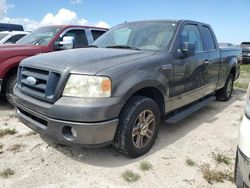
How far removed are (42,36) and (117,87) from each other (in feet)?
13.2

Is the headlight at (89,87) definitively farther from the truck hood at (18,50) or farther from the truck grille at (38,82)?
the truck hood at (18,50)

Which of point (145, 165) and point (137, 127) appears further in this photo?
point (137, 127)

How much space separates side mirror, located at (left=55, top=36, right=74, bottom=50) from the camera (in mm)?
5469

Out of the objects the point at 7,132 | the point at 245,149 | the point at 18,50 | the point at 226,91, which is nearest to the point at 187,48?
the point at 245,149

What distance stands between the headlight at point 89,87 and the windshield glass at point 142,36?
4.14 ft

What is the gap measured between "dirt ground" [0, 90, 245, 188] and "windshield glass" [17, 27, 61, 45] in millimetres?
2264

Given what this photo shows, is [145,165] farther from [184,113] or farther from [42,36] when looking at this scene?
[42,36]

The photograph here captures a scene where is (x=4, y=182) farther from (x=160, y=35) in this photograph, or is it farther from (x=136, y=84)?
(x=160, y=35)

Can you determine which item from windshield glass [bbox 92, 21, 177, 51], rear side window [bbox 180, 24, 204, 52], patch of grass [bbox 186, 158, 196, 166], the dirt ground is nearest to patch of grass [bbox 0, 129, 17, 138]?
the dirt ground

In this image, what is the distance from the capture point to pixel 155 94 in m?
3.80

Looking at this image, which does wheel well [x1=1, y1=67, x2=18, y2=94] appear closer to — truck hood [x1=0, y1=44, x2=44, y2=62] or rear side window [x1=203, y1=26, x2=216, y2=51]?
truck hood [x1=0, y1=44, x2=44, y2=62]

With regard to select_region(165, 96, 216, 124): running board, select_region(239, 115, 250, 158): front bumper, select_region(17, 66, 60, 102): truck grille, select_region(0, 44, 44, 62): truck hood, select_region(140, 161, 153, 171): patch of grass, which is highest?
select_region(0, 44, 44, 62): truck hood

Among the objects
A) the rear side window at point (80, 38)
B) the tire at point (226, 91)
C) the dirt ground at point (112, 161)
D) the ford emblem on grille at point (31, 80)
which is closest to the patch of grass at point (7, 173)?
the dirt ground at point (112, 161)

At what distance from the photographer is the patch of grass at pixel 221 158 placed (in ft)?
11.4
